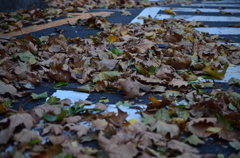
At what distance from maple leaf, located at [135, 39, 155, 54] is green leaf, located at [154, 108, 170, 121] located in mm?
1170

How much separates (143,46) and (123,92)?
0.93m

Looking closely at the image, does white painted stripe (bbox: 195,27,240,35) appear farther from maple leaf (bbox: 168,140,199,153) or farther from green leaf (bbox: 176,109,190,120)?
maple leaf (bbox: 168,140,199,153)

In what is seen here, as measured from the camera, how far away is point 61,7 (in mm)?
5348

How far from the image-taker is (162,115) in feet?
5.45

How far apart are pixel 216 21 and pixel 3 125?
410cm

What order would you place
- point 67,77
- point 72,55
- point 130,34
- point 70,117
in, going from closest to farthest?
1. point 70,117
2. point 67,77
3. point 72,55
4. point 130,34

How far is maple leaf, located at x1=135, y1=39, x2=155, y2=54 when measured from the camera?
278 cm

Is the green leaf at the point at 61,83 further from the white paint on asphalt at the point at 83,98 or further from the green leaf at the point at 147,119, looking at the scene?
the green leaf at the point at 147,119

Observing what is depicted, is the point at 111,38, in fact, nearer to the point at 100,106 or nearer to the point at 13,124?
the point at 100,106

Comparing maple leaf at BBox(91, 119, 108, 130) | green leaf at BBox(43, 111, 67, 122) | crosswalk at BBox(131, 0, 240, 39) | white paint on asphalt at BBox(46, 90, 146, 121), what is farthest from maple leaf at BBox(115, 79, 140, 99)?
crosswalk at BBox(131, 0, 240, 39)

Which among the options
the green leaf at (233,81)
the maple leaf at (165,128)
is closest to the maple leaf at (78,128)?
the maple leaf at (165,128)

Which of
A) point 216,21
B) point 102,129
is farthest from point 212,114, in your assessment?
point 216,21

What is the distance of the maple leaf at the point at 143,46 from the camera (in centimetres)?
278

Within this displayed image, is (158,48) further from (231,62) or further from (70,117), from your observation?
(70,117)
